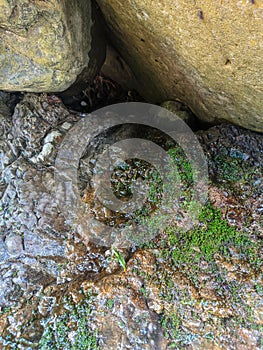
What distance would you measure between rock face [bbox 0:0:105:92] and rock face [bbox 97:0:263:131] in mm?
319

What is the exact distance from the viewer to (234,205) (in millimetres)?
2137

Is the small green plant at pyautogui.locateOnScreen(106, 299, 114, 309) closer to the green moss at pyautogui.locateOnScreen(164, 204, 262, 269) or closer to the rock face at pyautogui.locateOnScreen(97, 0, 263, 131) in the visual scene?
the green moss at pyautogui.locateOnScreen(164, 204, 262, 269)

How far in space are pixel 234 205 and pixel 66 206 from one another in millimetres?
1145

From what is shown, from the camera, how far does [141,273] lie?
1.99 metres

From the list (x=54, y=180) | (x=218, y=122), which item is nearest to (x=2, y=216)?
(x=54, y=180)

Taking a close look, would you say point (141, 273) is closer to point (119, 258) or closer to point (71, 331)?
point (119, 258)

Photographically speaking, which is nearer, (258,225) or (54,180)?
(258,225)

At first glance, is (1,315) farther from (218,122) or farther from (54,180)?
(218,122)

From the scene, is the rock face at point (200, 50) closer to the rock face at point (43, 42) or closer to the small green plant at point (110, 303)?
the rock face at point (43, 42)

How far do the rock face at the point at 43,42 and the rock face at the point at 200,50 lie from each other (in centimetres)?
32

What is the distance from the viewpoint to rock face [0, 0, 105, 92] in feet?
6.06

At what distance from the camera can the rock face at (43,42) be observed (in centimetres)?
185

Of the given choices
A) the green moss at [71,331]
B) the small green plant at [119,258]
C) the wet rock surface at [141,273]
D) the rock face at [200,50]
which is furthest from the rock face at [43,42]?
the green moss at [71,331]

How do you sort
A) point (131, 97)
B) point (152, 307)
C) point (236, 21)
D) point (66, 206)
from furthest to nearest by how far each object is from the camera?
1. point (131, 97)
2. point (66, 206)
3. point (152, 307)
4. point (236, 21)
